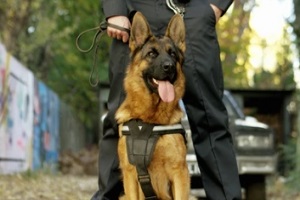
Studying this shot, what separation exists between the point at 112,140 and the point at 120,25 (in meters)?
0.83

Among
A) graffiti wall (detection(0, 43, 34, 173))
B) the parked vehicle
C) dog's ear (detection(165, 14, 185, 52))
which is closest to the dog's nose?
dog's ear (detection(165, 14, 185, 52))

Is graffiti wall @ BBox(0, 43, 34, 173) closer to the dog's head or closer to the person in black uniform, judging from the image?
the person in black uniform

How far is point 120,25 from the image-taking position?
4.84 metres

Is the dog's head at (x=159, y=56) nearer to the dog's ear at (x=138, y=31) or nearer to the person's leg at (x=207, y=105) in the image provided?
the dog's ear at (x=138, y=31)

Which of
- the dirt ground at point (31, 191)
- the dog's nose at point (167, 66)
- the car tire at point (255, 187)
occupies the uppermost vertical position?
the dog's nose at point (167, 66)

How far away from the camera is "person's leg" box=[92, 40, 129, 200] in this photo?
4965 millimetres

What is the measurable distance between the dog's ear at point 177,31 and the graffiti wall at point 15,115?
801 centimetres

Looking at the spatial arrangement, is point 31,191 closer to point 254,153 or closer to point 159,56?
point 254,153

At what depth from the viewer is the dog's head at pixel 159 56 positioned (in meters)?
4.62

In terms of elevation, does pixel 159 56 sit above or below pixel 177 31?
below

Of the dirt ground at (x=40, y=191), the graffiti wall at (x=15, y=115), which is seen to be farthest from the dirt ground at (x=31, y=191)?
the graffiti wall at (x=15, y=115)

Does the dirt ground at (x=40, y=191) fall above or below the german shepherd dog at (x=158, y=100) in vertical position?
below

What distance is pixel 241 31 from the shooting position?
31906mm

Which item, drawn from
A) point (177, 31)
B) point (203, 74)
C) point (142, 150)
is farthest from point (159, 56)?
point (142, 150)
